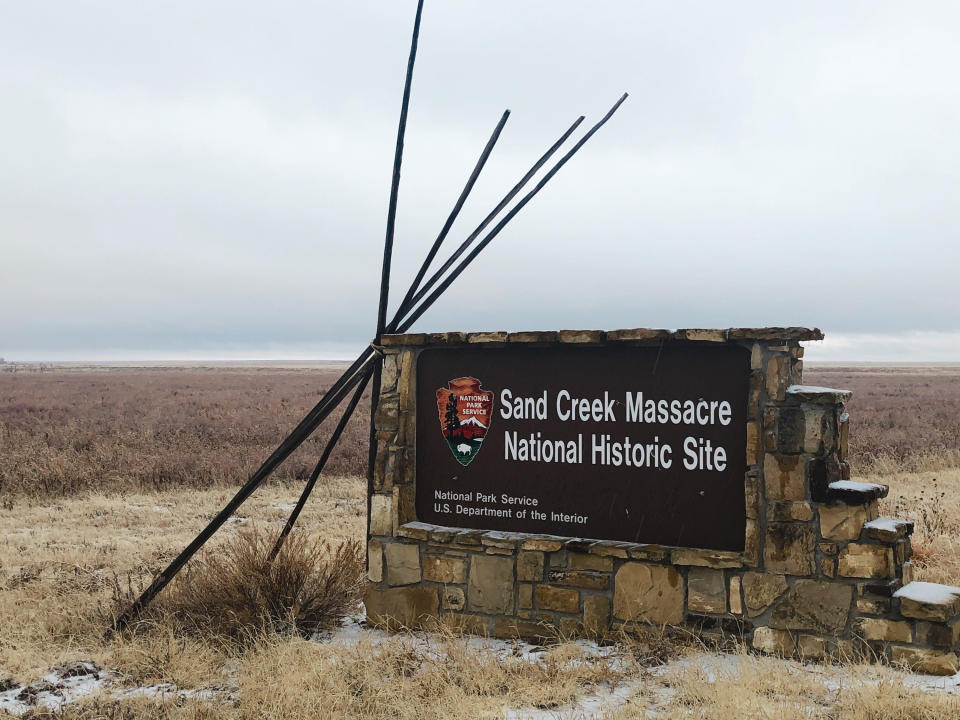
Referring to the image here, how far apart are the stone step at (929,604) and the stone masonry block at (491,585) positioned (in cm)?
252

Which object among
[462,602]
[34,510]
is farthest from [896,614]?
[34,510]

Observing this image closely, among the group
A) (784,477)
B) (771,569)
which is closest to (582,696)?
(771,569)

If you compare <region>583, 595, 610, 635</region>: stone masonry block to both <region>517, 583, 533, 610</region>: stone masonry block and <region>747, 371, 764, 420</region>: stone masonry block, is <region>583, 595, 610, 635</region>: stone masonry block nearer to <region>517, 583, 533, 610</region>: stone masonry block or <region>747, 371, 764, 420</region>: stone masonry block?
<region>517, 583, 533, 610</region>: stone masonry block

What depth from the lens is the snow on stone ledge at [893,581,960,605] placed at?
497cm

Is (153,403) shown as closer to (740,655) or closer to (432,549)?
(432,549)

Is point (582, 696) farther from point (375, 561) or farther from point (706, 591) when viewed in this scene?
point (375, 561)

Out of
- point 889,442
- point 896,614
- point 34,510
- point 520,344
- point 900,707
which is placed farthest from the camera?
point 889,442

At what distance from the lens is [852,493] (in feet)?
16.6

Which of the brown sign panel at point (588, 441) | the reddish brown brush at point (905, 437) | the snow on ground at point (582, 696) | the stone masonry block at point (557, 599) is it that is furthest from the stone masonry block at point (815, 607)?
the reddish brown brush at point (905, 437)

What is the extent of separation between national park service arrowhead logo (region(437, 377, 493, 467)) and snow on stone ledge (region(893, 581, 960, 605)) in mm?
2939

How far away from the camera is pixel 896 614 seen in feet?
16.6

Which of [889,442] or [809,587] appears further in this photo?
[889,442]

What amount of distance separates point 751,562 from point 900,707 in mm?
1244

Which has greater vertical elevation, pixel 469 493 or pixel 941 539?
pixel 469 493
